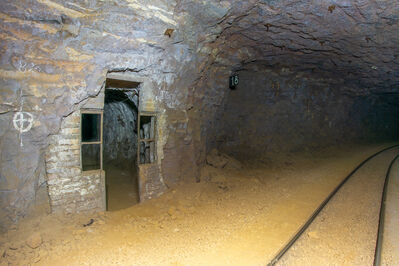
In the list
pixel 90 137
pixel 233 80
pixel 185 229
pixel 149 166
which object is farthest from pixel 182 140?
pixel 90 137

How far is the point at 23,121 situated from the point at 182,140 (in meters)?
4.05

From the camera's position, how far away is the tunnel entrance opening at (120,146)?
30.6ft

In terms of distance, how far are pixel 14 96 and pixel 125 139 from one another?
7239mm

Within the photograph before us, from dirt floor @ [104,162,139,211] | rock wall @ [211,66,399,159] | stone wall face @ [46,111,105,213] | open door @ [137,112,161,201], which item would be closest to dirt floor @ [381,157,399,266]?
rock wall @ [211,66,399,159]

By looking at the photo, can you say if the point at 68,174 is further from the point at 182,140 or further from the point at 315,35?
the point at 315,35

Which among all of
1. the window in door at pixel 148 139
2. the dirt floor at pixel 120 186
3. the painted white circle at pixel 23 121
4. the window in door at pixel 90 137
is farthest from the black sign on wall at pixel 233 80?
the painted white circle at pixel 23 121

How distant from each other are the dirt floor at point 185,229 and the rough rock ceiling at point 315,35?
4689 millimetres

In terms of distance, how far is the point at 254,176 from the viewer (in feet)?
32.4

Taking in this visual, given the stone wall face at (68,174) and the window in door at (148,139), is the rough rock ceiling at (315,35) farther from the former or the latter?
the stone wall face at (68,174)

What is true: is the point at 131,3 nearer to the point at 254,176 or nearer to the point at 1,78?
the point at 1,78

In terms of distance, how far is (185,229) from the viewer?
574cm

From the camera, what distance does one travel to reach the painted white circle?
4.72 metres

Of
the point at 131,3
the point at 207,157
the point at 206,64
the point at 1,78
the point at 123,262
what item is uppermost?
the point at 131,3

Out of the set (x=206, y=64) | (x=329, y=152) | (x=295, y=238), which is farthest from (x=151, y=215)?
(x=329, y=152)
